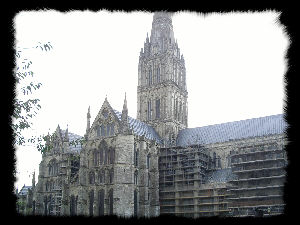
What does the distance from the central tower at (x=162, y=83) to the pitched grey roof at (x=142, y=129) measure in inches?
81.3

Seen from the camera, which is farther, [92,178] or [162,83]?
[162,83]

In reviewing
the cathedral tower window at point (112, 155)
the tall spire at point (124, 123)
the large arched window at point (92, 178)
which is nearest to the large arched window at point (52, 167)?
the large arched window at point (92, 178)

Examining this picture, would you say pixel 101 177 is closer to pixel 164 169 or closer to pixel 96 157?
pixel 96 157

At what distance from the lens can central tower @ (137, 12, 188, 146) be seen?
7044cm

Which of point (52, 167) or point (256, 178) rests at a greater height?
point (52, 167)

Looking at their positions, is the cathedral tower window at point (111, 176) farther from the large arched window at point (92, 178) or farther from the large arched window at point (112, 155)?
the large arched window at point (92, 178)

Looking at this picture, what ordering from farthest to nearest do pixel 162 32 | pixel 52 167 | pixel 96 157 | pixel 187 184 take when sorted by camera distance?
pixel 162 32 < pixel 52 167 < pixel 96 157 < pixel 187 184

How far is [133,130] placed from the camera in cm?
5816

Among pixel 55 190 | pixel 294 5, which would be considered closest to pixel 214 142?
pixel 55 190

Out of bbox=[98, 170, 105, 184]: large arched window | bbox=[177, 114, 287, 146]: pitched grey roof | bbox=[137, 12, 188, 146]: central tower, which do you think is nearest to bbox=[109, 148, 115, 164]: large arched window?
bbox=[98, 170, 105, 184]: large arched window

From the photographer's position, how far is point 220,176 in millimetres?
57344

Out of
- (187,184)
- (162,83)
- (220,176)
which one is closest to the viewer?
(220,176)

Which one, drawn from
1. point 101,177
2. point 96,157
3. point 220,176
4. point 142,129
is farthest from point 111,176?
point 220,176

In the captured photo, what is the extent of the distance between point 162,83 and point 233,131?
1680cm
